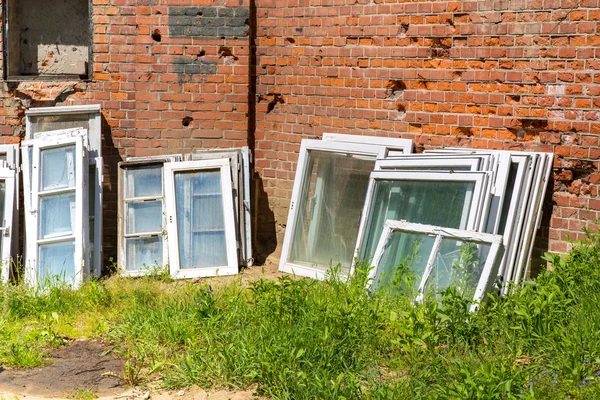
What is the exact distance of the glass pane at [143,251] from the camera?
7.09m

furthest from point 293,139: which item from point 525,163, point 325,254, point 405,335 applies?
point 405,335

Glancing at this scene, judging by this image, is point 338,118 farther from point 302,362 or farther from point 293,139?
point 302,362

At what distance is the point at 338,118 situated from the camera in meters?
7.11

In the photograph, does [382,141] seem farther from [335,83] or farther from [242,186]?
[242,186]

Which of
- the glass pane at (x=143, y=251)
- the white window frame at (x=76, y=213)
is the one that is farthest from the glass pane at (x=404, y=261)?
the white window frame at (x=76, y=213)

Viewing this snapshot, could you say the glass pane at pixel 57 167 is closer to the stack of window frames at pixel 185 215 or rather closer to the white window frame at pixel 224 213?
the stack of window frames at pixel 185 215

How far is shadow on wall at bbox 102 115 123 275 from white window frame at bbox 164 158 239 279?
0.75m

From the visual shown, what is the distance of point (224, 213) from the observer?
23.1ft

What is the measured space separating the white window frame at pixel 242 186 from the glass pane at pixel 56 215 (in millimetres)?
1141

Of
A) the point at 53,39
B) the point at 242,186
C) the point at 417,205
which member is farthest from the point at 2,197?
the point at 417,205

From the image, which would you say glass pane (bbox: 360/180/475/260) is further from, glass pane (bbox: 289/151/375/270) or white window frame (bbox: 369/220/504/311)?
glass pane (bbox: 289/151/375/270)

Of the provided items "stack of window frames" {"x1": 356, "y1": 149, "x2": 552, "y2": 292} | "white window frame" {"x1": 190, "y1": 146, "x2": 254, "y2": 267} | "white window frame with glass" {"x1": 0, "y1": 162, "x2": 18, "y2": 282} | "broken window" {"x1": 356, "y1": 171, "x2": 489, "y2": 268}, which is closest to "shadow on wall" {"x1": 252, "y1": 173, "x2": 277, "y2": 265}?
"white window frame" {"x1": 190, "y1": 146, "x2": 254, "y2": 267}

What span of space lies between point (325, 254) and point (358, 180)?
0.69 meters

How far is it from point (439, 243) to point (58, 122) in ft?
12.4
